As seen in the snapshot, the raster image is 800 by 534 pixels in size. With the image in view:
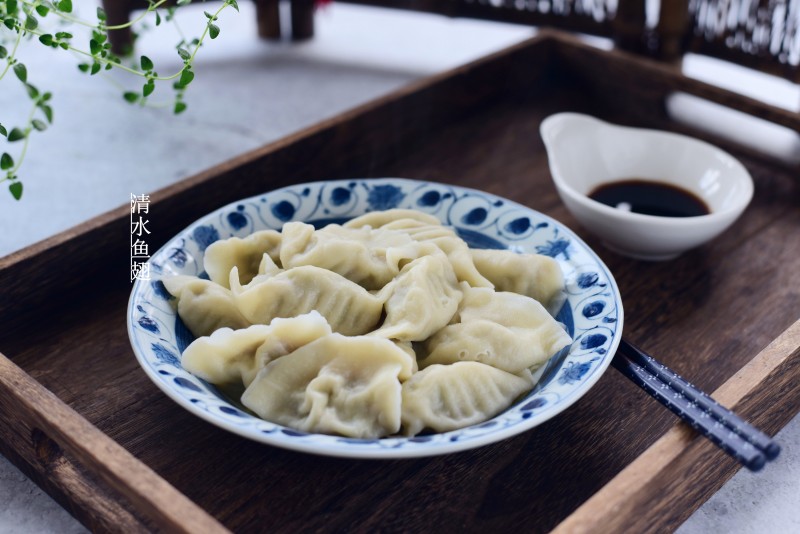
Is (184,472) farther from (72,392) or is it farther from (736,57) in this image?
(736,57)

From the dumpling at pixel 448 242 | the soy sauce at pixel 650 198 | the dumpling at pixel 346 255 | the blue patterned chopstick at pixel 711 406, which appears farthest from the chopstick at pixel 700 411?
the soy sauce at pixel 650 198

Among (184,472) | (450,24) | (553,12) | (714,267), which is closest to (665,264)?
(714,267)

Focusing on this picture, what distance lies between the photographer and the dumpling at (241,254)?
127cm

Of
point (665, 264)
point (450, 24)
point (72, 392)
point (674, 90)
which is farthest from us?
point (450, 24)

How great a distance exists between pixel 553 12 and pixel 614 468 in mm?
1585

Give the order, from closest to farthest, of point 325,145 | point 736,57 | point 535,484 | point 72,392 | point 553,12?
point 535,484, point 72,392, point 325,145, point 736,57, point 553,12

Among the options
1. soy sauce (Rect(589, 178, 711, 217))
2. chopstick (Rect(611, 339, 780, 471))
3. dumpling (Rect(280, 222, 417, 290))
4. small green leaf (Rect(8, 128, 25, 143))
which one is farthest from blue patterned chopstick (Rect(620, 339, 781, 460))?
small green leaf (Rect(8, 128, 25, 143))

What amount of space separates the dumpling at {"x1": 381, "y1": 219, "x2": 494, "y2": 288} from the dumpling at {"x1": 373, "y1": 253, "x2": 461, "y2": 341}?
0.03 metres

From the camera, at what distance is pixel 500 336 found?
1.12 metres

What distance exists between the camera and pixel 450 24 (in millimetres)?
3172

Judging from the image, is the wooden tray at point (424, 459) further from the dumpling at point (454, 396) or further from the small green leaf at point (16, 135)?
the small green leaf at point (16, 135)

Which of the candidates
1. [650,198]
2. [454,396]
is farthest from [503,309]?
[650,198]

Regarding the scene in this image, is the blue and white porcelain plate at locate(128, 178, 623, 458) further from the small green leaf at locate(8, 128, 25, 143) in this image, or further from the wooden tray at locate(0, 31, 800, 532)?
the small green leaf at locate(8, 128, 25, 143)

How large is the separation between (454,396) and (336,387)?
0.14 metres
